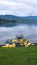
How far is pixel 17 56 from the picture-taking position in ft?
21.4

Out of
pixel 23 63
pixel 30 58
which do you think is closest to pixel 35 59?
pixel 30 58

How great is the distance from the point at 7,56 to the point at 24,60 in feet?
2.34

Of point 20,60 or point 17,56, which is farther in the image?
point 17,56

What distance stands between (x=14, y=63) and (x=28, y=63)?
0.41 m

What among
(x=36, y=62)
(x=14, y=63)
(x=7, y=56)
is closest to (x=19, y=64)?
(x=14, y=63)

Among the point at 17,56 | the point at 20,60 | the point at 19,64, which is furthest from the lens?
the point at 17,56

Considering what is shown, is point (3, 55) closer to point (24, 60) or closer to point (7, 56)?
point (7, 56)

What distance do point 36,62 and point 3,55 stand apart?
126 centimetres

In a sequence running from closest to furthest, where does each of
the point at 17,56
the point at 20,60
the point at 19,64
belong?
the point at 19,64 → the point at 20,60 → the point at 17,56

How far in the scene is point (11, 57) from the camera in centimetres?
640

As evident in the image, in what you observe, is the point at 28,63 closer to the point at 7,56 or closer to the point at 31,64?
the point at 31,64

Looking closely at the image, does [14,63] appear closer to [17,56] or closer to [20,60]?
[20,60]

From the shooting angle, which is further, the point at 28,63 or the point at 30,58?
the point at 30,58

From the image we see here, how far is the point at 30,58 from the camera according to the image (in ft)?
20.9
